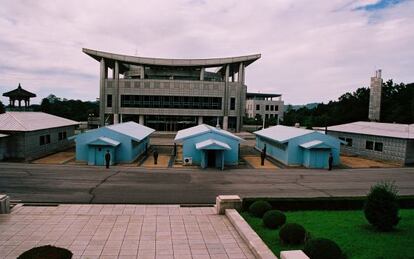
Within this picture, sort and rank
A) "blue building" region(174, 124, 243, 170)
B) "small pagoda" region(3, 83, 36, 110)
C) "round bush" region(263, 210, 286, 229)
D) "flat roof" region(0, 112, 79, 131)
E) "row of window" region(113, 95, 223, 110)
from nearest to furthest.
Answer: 1. "round bush" region(263, 210, 286, 229)
2. "blue building" region(174, 124, 243, 170)
3. "flat roof" region(0, 112, 79, 131)
4. "small pagoda" region(3, 83, 36, 110)
5. "row of window" region(113, 95, 223, 110)

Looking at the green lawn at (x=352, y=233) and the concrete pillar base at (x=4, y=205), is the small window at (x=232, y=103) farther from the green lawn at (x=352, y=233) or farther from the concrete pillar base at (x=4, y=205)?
the concrete pillar base at (x=4, y=205)

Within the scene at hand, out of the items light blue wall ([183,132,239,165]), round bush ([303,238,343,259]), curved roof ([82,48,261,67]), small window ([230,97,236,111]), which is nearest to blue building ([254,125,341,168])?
light blue wall ([183,132,239,165])

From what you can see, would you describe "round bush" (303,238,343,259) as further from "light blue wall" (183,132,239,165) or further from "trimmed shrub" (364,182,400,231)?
"light blue wall" (183,132,239,165)

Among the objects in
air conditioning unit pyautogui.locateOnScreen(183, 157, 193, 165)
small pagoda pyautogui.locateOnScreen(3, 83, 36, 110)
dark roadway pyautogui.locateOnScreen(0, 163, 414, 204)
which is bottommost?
dark roadway pyautogui.locateOnScreen(0, 163, 414, 204)

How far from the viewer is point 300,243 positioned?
11.1m

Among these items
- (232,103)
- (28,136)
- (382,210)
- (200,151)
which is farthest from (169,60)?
(382,210)

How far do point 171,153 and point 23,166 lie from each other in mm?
16503

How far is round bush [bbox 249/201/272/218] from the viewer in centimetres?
1462

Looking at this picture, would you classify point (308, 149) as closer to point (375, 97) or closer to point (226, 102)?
point (375, 97)

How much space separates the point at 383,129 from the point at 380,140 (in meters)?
2.23

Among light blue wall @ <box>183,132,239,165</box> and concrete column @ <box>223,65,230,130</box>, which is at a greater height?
concrete column @ <box>223,65,230,130</box>

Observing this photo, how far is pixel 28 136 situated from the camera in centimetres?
3166

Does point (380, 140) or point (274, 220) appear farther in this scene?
point (380, 140)

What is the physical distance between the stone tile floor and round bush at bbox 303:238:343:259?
2.37 meters
